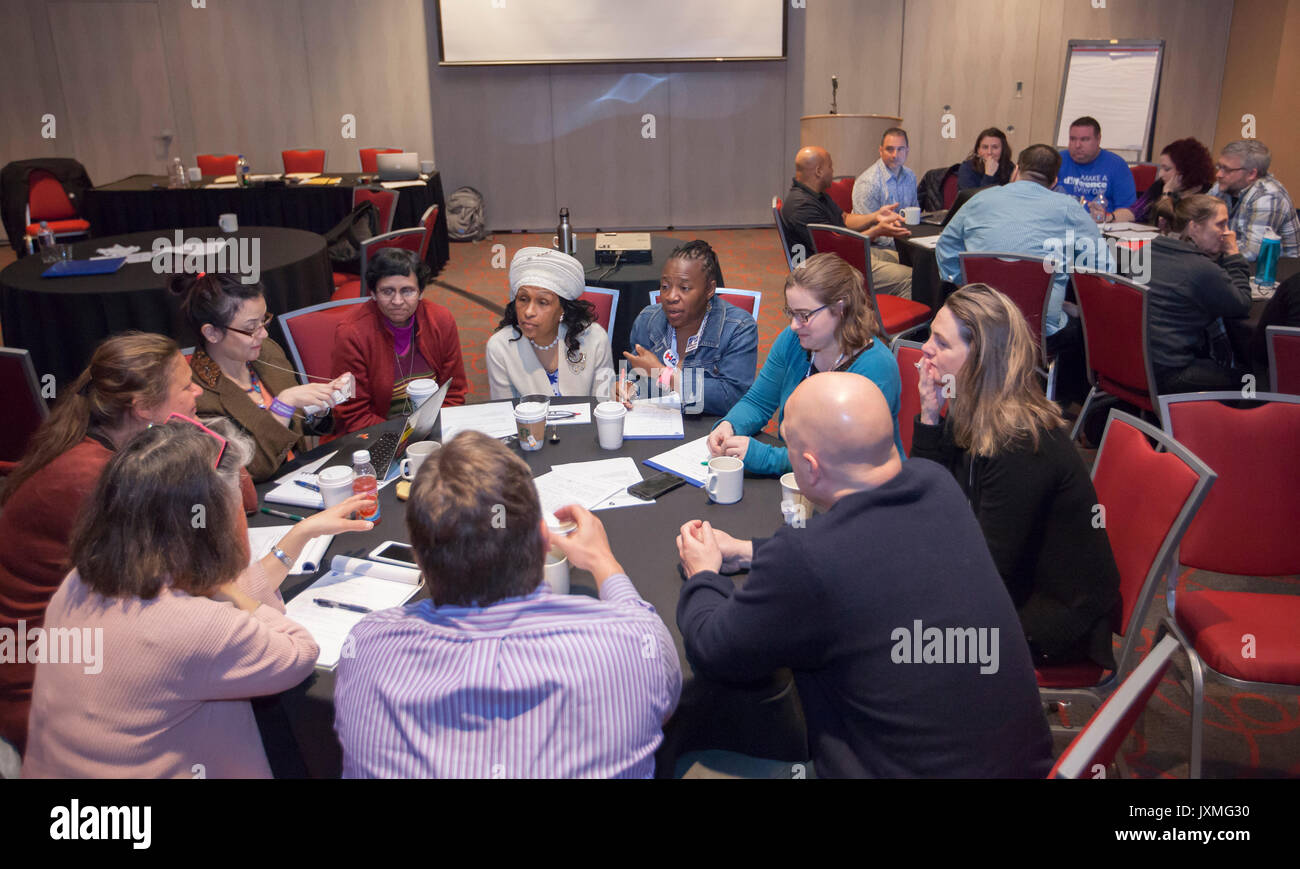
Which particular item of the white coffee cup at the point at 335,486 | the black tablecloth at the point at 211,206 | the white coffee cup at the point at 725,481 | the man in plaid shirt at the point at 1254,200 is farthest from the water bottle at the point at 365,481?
the black tablecloth at the point at 211,206

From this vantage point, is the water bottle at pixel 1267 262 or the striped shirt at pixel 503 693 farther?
the water bottle at pixel 1267 262

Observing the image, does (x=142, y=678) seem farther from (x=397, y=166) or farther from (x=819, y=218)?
(x=397, y=166)

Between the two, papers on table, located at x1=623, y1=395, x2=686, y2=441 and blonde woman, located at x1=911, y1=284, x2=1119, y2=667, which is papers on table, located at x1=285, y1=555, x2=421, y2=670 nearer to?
papers on table, located at x1=623, y1=395, x2=686, y2=441

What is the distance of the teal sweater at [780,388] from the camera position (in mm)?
2404

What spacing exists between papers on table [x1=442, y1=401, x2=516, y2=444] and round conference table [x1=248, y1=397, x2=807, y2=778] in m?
0.35

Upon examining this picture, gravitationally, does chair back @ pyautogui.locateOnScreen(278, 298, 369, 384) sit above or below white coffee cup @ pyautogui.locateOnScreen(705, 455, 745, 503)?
above

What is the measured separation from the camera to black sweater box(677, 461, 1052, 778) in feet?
4.84

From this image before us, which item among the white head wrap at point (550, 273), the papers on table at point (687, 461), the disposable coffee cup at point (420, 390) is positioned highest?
the white head wrap at point (550, 273)

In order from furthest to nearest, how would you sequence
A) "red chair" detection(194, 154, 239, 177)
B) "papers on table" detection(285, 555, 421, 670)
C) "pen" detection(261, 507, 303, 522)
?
1. "red chair" detection(194, 154, 239, 177)
2. "pen" detection(261, 507, 303, 522)
3. "papers on table" detection(285, 555, 421, 670)

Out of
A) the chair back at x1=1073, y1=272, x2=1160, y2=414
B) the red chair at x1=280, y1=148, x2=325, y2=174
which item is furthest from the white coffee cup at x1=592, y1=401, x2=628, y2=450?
the red chair at x1=280, y1=148, x2=325, y2=174

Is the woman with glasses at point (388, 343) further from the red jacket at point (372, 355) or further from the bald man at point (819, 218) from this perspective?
the bald man at point (819, 218)

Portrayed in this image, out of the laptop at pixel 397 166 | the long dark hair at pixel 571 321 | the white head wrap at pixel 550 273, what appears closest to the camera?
the white head wrap at pixel 550 273

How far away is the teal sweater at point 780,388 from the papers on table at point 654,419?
0.16 m
